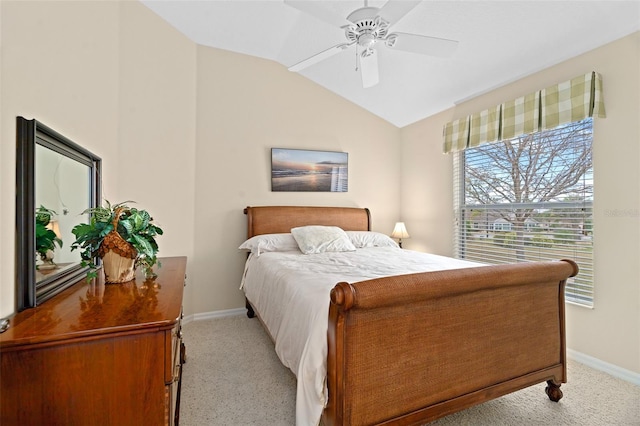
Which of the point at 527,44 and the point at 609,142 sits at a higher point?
the point at 527,44

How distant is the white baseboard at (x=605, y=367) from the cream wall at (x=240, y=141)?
2.65 metres

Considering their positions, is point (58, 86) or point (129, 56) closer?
point (58, 86)

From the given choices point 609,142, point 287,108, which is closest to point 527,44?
point 609,142

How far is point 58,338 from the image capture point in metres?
0.90

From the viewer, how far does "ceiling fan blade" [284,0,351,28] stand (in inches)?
69.9

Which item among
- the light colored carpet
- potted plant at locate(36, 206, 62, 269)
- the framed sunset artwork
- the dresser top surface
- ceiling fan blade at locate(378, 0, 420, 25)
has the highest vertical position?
ceiling fan blade at locate(378, 0, 420, 25)

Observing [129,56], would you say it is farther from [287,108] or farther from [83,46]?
[287,108]

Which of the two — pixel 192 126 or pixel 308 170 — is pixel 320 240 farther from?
pixel 192 126

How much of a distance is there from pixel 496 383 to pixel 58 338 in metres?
1.99

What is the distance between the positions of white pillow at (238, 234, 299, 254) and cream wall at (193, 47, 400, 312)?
1.21 feet

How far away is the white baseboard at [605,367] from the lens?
217 centimetres

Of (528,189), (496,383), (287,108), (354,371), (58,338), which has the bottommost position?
(496,383)

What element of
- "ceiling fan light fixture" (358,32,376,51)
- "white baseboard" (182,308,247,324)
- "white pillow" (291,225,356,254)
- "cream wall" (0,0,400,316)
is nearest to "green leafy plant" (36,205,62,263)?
"cream wall" (0,0,400,316)

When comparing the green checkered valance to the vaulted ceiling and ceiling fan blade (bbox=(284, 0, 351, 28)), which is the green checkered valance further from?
ceiling fan blade (bbox=(284, 0, 351, 28))
